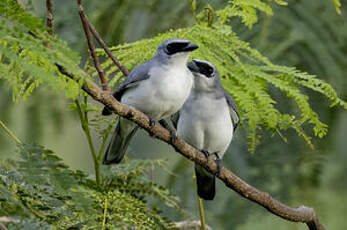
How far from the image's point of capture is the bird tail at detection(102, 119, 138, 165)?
233 cm

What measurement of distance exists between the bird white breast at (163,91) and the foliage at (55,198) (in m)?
0.25

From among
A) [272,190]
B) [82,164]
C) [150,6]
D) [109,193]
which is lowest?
[82,164]

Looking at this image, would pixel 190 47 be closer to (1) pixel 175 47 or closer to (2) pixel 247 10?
(1) pixel 175 47

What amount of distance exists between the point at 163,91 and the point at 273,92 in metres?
1.09

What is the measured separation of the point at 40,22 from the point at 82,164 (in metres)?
6.55

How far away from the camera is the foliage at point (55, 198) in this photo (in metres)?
1.21

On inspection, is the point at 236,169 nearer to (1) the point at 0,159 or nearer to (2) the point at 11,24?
(1) the point at 0,159

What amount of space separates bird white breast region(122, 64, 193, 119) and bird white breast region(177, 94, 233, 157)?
1.33 ft

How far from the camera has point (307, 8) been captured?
3.09m

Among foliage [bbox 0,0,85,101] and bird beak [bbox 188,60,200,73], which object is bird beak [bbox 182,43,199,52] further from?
foliage [bbox 0,0,85,101]

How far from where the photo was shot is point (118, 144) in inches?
92.6

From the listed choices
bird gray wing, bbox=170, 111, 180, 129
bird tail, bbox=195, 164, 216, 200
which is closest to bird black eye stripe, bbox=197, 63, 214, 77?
bird gray wing, bbox=170, 111, 180, 129

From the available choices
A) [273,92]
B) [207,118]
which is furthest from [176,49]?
[273,92]

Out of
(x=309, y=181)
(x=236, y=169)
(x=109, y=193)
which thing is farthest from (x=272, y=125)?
(x=309, y=181)
